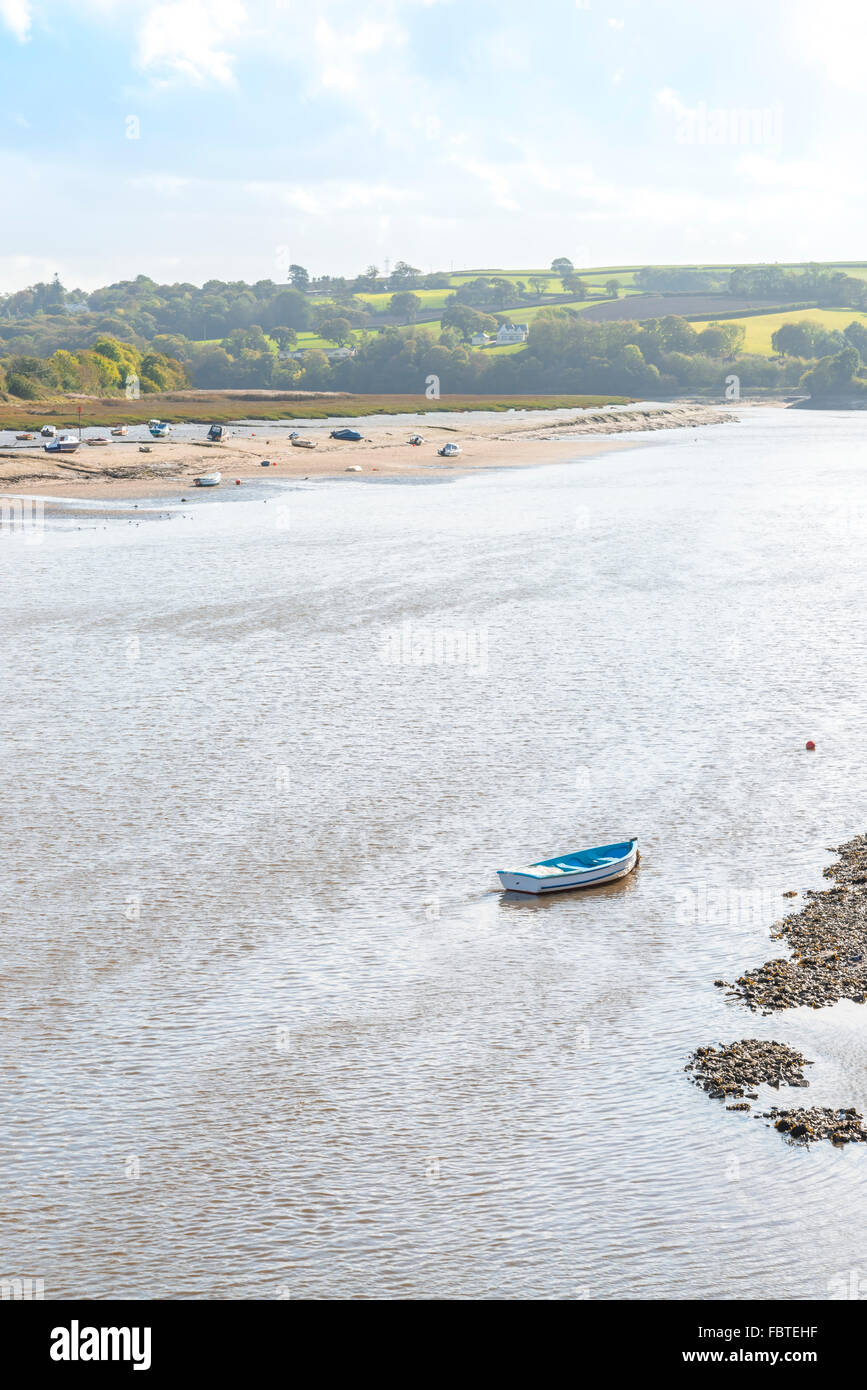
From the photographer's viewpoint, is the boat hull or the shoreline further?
the boat hull

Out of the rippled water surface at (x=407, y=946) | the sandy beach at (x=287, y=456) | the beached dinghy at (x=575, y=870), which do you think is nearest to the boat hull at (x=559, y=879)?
the beached dinghy at (x=575, y=870)

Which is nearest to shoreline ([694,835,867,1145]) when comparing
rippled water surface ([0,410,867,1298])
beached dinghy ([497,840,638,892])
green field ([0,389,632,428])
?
rippled water surface ([0,410,867,1298])

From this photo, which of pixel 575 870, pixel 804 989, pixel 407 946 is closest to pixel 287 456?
pixel 575 870

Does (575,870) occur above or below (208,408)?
below

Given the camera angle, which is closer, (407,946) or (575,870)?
(407,946)

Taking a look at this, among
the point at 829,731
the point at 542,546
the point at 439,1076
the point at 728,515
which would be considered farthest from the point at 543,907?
the point at 728,515

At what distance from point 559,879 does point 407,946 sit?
327cm

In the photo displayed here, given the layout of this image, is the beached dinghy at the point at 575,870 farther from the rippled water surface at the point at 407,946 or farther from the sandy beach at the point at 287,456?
the sandy beach at the point at 287,456

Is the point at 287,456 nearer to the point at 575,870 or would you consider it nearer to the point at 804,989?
the point at 575,870

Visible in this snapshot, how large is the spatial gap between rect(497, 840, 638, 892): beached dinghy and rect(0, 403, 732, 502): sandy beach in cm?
6909

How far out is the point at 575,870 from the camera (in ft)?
74.1

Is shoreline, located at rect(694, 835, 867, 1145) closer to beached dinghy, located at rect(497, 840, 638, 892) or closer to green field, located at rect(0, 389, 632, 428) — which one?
beached dinghy, located at rect(497, 840, 638, 892)

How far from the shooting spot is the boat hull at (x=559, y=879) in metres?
22.4

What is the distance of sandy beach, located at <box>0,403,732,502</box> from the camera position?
91.6 meters
